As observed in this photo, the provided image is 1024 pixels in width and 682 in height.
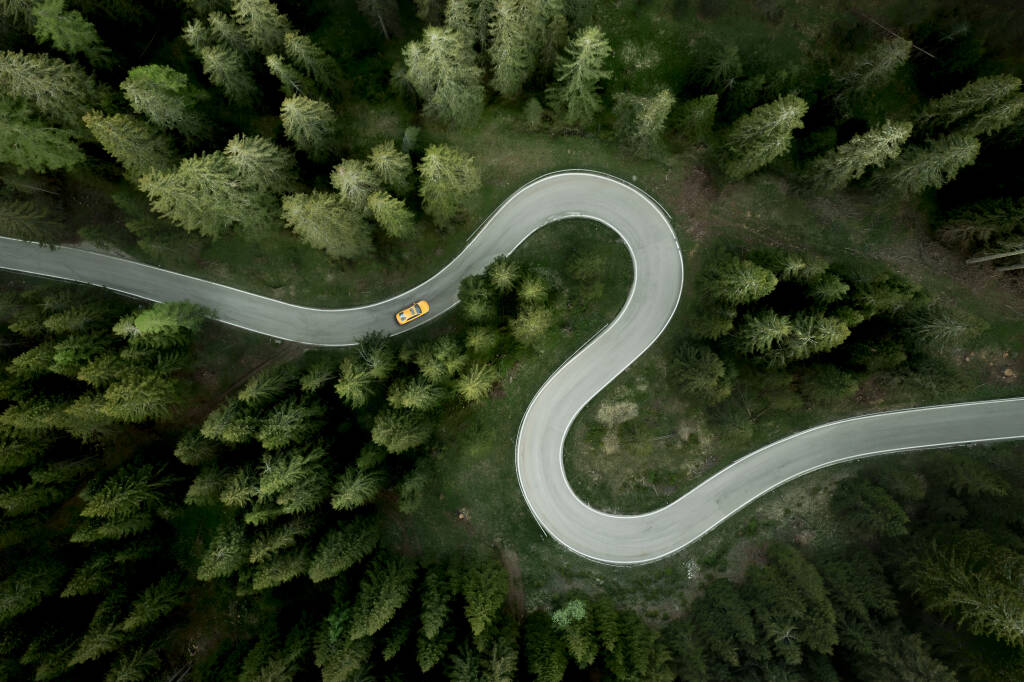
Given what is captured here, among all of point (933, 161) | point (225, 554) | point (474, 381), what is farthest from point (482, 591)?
point (933, 161)

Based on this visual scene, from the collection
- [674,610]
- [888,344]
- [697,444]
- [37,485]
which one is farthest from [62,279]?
[888,344]

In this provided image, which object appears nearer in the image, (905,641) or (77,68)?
(77,68)

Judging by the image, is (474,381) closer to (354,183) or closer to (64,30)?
(354,183)

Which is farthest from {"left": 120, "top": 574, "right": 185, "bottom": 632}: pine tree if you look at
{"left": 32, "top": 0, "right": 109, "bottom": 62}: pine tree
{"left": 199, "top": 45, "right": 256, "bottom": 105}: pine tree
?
{"left": 32, "top": 0, "right": 109, "bottom": 62}: pine tree

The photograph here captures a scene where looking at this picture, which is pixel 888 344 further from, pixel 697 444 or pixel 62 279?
pixel 62 279

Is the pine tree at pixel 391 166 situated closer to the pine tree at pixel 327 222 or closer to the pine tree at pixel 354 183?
the pine tree at pixel 354 183

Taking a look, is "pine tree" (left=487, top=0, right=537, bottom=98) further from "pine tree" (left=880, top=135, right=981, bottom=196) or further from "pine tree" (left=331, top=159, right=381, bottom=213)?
"pine tree" (left=880, top=135, right=981, bottom=196)
